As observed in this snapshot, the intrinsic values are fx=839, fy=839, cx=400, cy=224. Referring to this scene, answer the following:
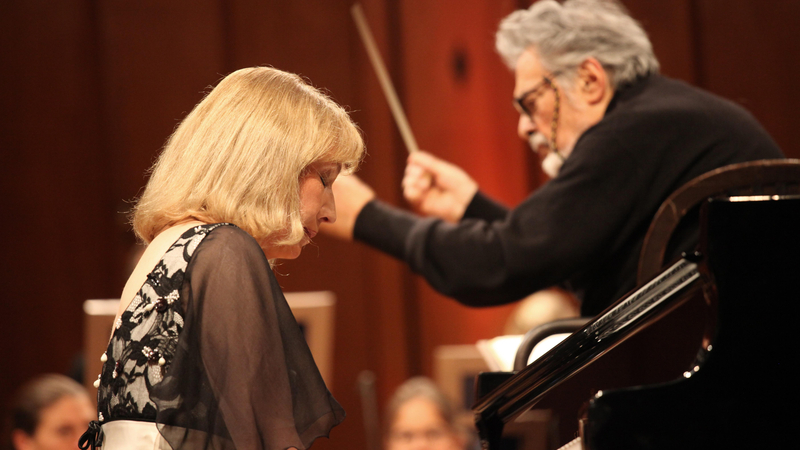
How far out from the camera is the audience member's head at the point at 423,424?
10.5ft

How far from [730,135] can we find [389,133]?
2306 mm

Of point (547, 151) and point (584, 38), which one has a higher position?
point (584, 38)

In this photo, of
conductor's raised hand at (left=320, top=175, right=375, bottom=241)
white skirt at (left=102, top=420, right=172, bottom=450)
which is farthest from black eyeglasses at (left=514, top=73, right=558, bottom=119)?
white skirt at (left=102, top=420, right=172, bottom=450)

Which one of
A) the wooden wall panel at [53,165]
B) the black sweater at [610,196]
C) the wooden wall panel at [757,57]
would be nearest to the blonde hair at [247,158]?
the black sweater at [610,196]

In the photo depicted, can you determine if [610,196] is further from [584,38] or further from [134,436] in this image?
[134,436]

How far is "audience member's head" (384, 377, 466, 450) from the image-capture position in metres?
3.19

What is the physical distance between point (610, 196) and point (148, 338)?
125 centimetres

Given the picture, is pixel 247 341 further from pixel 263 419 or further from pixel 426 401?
pixel 426 401

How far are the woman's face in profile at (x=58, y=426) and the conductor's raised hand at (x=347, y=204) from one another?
4.14 feet

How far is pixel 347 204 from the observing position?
2504mm

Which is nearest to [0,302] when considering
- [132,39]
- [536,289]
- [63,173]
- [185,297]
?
[63,173]

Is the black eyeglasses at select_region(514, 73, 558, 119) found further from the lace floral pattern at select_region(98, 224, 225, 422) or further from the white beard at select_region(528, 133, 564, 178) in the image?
the lace floral pattern at select_region(98, 224, 225, 422)

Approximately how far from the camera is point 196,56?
13.6 ft

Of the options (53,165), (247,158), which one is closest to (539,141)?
(247,158)
